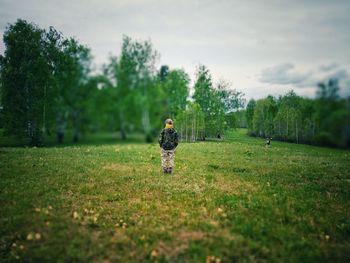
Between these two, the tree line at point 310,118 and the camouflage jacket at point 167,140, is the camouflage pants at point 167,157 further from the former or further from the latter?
the tree line at point 310,118

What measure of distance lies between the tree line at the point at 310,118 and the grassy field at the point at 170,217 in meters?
0.21

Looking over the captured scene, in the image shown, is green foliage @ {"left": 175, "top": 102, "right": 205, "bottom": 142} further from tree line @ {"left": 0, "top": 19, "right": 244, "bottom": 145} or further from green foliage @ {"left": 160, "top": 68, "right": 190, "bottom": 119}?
tree line @ {"left": 0, "top": 19, "right": 244, "bottom": 145}

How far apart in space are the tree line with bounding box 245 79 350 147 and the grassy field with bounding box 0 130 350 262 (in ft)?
0.70

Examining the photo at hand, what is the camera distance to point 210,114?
178 feet

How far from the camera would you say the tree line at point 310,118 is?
2641mm

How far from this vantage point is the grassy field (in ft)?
19.9

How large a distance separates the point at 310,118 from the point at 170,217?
5954 mm

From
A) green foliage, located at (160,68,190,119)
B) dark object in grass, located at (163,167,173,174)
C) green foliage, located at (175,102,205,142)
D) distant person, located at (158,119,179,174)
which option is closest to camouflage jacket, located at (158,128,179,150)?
distant person, located at (158,119,179,174)

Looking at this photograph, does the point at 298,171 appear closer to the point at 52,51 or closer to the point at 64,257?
the point at 64,257

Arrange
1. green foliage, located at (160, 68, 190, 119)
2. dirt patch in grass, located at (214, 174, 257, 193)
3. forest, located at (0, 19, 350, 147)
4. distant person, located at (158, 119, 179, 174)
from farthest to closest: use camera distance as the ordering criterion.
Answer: distant person, located at (158, 119, 179, 174)
dirt patch in grass, located at (214, 174, 257, 193)
green foliage, located at (160, 68, 190, 119)
forest, located at (0, 19, 350, 147)

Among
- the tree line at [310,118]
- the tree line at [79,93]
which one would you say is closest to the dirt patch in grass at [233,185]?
the tree line at [310,118]

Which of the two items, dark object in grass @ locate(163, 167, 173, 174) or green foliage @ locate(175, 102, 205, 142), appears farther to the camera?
dark object in grass @ locate(163, 167, 173, 174)

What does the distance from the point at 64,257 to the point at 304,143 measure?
5.66m

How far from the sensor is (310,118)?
3.27 meters
